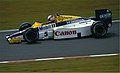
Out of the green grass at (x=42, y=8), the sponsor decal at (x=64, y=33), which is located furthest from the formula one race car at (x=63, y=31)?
the green grass at (x=42, y=8)

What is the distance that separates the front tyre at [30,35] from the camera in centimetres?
1299

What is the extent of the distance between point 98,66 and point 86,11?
9.70m

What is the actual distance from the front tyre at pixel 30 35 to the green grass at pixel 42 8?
473 centimetres

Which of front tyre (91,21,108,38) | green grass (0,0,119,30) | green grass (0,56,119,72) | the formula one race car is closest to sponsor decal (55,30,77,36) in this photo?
the formula one race car

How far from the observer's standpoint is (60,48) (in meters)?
12.4

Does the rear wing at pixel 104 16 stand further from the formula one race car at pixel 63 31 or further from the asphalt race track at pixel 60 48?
the asphalt race track at pixel 60 48

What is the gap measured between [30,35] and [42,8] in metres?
8.06

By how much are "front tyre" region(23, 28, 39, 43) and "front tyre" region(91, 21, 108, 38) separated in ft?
6.77

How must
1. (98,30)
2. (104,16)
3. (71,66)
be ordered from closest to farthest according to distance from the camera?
(71,66) < (98,30) < (104,16)

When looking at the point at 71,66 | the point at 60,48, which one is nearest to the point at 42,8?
the point at 60,48

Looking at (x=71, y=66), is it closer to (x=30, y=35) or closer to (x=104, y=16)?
(x=30, y=35)

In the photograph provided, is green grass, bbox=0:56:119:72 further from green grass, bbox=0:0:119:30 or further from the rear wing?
green grass, bbox=0:0:119:30

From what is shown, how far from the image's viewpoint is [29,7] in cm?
2125

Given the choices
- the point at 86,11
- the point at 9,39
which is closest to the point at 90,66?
the point at 9,39
